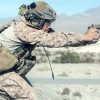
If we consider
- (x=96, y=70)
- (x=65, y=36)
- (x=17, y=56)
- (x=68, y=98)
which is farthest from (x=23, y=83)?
(x=96, y=70)

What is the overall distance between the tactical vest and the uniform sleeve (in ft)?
0.55

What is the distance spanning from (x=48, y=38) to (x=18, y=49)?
1.69 ft

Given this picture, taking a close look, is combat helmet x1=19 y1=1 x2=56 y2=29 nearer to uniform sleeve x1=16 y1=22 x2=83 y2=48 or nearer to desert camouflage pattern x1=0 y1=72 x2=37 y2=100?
uniform sleeve x1=16 y1=22 x2=83 y2=48

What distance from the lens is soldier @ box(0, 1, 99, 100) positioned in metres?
6.98

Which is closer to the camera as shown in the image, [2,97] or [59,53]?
[2,97]

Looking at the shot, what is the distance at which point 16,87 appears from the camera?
7172mm

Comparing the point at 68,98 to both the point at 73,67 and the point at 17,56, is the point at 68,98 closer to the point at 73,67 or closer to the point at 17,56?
the point at 17,56

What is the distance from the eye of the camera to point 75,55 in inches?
1230

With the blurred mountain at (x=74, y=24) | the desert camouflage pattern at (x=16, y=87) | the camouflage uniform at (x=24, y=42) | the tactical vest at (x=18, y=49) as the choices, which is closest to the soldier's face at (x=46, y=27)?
the camouflage uniform at (x=24, y=42)

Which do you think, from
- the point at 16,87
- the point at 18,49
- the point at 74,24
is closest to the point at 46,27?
the point at 18,49

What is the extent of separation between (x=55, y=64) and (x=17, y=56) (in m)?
21.4

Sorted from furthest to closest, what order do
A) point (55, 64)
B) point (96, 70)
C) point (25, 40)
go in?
point (55, 64) → point (96, 70) → point (25, 40)

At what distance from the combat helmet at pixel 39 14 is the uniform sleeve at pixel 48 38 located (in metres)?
0.21

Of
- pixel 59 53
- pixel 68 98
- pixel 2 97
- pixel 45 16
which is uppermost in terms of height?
pixel 45 16
